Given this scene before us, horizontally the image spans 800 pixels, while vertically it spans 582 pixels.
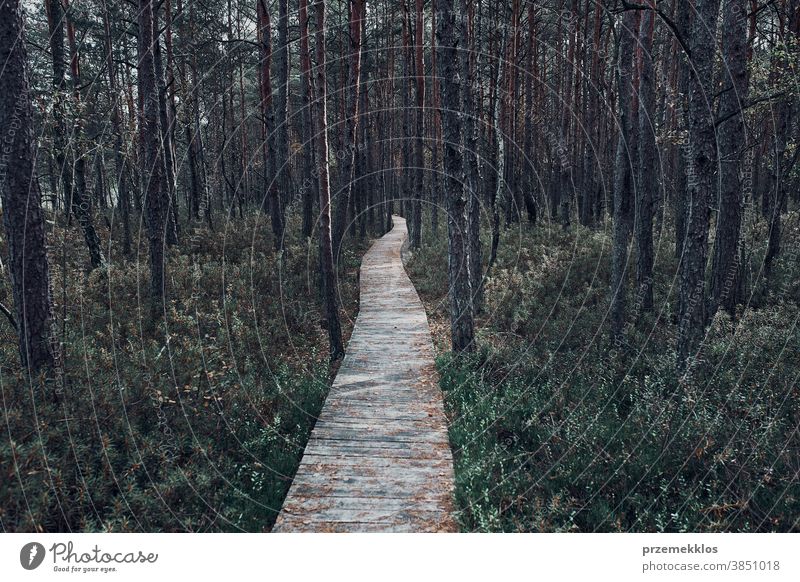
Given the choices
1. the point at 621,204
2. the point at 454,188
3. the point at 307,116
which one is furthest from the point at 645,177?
the point at 307,116

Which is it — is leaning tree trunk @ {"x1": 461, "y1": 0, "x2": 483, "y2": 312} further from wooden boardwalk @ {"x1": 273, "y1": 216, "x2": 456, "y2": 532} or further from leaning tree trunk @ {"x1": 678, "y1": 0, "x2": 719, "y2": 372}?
leaning tree trunk @ {"x1": 678, "y1": 0, "x2": 719, "y2": 372}

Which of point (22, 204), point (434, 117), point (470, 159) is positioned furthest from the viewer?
point (434, 117)

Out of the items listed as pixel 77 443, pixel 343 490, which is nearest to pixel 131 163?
pixel 77 443

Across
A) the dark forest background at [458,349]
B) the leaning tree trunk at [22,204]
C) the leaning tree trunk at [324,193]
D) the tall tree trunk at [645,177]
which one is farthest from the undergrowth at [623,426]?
the leaning tree trunk at [22,204]

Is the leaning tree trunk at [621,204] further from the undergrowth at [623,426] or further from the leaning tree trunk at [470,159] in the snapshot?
the leaning tree trunk at [470,159]

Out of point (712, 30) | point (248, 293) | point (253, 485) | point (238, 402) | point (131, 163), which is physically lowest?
point (253, 485)

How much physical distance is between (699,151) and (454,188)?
417 cm

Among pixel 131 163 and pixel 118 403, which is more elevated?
pixel 131 163

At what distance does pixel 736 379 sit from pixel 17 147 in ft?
34.8

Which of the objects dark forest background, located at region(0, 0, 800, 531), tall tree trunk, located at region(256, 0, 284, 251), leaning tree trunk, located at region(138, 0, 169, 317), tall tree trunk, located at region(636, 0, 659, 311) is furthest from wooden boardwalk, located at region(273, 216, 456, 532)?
tall tree trunk, located at region(256, 0, 284, 251)

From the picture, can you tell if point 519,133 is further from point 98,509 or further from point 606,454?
point 98,509

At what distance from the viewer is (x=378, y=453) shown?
6.52 meters

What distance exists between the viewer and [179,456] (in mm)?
6070

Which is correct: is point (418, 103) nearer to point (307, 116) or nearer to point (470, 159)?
point (307, 116)
